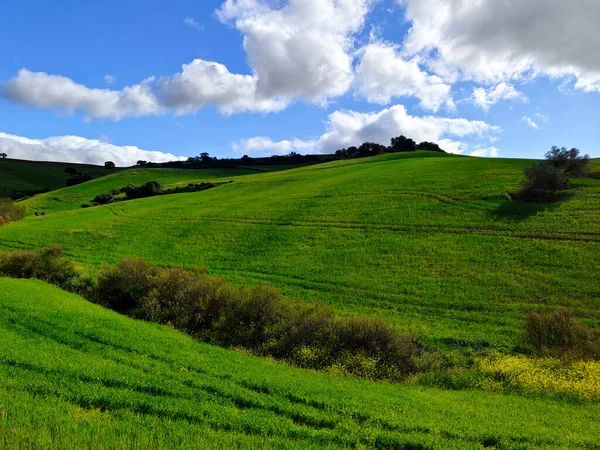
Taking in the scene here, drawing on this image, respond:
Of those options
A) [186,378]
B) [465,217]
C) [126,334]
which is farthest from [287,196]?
[186,378]

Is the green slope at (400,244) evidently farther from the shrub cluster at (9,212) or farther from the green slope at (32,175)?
the green slope at (32,175)

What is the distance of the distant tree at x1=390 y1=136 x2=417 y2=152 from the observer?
147 m

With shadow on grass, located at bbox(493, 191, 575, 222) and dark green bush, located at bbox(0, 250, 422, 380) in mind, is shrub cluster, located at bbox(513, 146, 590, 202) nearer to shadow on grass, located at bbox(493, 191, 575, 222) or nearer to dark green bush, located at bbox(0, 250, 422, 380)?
shadow on grass, located at bbox(493, 191, 575, 222)

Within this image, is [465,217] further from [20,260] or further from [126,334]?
[20,260]

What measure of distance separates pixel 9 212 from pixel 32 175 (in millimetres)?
74996

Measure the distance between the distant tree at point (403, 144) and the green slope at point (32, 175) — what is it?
355ft

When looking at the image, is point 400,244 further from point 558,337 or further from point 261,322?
point 261,322

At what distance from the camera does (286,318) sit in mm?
24547

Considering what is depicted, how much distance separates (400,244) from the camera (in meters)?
41.6

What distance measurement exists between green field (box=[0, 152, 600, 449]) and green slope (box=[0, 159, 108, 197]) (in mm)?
62117

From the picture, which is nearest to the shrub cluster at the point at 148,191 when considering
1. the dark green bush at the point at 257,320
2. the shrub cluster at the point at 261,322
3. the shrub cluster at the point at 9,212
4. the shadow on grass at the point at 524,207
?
the shrub cluster at the point at 9,212

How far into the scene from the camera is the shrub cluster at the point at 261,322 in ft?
69.6

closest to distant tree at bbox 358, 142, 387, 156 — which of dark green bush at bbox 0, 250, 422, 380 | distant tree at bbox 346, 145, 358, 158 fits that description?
distant tree at bbox 346, 145, 358, 158

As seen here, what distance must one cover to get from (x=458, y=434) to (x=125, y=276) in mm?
24550
